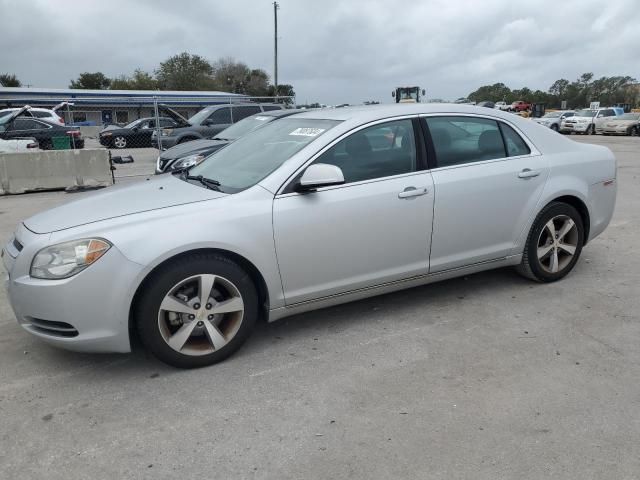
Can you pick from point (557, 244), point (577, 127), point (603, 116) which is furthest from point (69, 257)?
point (603, 116)

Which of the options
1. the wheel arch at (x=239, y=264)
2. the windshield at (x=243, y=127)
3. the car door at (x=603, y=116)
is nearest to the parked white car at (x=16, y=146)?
the windshield at (x=243, y=127)

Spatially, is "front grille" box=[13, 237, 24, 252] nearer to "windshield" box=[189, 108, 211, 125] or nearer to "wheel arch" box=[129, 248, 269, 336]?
"wheel arch" box=[129, 248, 269, 336]

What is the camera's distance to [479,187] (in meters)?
3.91

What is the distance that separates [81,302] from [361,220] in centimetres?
177

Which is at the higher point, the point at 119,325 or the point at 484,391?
the point at 119,325

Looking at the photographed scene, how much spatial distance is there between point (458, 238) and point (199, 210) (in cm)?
193

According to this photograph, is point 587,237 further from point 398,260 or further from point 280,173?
point 280,173

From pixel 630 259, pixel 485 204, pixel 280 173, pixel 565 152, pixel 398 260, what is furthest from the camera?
pixel 630 259

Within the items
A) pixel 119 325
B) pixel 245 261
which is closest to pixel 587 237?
pixel 245 261

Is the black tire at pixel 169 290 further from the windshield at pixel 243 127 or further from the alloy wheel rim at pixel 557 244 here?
the windshield at pixel 243 127

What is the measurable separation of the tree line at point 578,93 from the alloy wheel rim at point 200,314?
8089cm

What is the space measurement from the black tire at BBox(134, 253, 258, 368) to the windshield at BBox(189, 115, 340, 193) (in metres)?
0.57

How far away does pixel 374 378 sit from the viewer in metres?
3.06

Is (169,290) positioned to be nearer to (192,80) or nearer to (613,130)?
(613,130)
